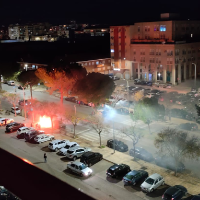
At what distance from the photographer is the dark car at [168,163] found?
68.9ft

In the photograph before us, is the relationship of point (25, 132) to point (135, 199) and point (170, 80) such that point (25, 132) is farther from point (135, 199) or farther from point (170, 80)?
point (170, 80)

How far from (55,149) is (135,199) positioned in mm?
10284

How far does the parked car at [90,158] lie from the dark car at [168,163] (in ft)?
16.1

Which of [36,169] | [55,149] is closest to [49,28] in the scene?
[55,149]

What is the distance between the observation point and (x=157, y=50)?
197ft

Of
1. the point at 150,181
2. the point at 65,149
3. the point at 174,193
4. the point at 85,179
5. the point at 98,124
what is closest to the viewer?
the point at 174,193

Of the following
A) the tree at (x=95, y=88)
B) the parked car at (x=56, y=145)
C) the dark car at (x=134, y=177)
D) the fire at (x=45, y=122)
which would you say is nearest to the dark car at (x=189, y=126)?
the tree at (x=95, y=88)

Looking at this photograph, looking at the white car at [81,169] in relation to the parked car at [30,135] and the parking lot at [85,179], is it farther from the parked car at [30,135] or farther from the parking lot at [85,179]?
the parked car at [30,135]

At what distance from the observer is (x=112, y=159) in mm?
23422

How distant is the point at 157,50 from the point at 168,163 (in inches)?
1635

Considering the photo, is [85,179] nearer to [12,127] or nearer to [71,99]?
[12,127]

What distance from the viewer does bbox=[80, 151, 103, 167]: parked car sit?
21875 mm

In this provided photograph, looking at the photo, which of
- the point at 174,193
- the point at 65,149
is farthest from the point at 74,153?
the point at 174,193

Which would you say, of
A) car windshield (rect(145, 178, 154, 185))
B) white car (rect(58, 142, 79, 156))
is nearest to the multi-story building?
white car (rect(58, 142, 79, 156))
